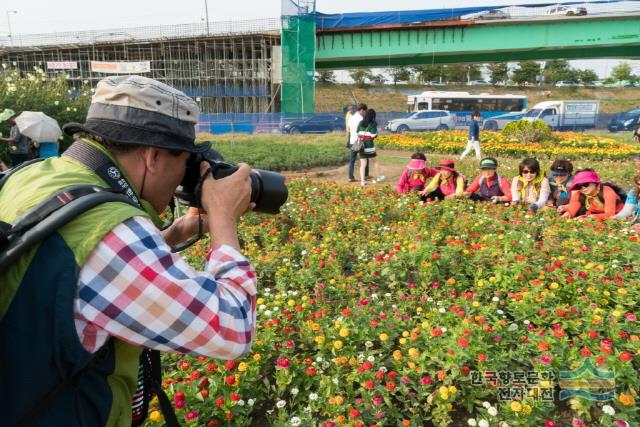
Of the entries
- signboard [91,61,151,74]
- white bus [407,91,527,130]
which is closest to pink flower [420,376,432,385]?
white bus [407,91,527,130]

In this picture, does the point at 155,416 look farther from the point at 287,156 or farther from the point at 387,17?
the point at 387,17

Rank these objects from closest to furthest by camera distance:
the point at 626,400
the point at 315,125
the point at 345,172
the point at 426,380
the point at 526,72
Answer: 1. the point at 626,400
2. the point at 426,380
3. the point at 345,172
4. the point at 315,125
5. the point at 526,72

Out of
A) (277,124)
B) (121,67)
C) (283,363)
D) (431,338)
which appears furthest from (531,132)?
(121,67)

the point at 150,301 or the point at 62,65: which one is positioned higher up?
the point at 62,65

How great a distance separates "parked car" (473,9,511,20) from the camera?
27.6 metres

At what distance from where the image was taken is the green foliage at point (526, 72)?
50656mm

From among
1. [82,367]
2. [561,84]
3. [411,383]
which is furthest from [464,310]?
[561,84]

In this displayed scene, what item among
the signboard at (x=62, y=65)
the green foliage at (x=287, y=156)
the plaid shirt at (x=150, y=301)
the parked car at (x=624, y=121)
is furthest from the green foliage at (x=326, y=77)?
the plaid shirt at (x=150, y=301)

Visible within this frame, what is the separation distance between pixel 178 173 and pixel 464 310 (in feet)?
6.83

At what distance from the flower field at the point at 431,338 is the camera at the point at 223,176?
944 millimetres

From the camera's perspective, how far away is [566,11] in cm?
2631

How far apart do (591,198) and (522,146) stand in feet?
33.2

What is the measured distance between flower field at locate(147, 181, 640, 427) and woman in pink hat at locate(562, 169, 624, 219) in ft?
3.58

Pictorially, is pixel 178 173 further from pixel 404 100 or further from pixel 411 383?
pixel 404 100
